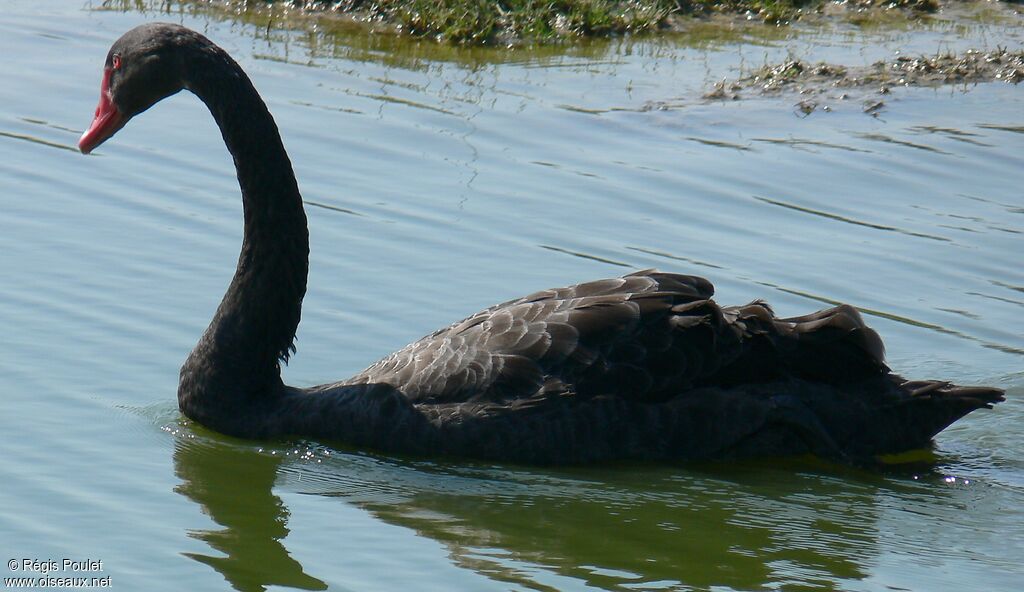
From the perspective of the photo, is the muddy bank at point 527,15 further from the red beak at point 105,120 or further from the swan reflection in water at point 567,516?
the swan reflection in water at point 567,516

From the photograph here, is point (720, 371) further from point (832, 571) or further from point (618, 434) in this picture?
point (832, 571)

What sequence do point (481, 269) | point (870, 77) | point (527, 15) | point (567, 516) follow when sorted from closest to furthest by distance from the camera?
point (567, 516) → point (481, 269) → point (870, 77) → point (527, 15)

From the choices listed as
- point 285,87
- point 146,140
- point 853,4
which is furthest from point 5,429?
point 853,4

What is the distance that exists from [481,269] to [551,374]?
6.82 ft

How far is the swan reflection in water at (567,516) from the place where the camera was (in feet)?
19.5

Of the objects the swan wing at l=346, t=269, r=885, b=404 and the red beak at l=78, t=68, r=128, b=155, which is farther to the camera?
the red beak at l=78, t=68, r=128, b=155

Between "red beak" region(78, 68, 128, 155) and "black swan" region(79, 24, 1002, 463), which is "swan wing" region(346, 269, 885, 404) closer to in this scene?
"black swan" region(79, 24, 1002, 463)

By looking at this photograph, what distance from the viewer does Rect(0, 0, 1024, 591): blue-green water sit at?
20.1 ft

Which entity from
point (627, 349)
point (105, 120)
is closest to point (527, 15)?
point (105, 120)

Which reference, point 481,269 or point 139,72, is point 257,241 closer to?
point 139,72

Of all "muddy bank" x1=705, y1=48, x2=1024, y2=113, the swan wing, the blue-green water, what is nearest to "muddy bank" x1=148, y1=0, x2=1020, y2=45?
the blue-green water

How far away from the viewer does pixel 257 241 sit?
7469mm

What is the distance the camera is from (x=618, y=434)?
22.9 feet

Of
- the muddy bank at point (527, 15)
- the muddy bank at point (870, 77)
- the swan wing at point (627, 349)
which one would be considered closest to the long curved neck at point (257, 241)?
the swan wing at point (627, 349)
